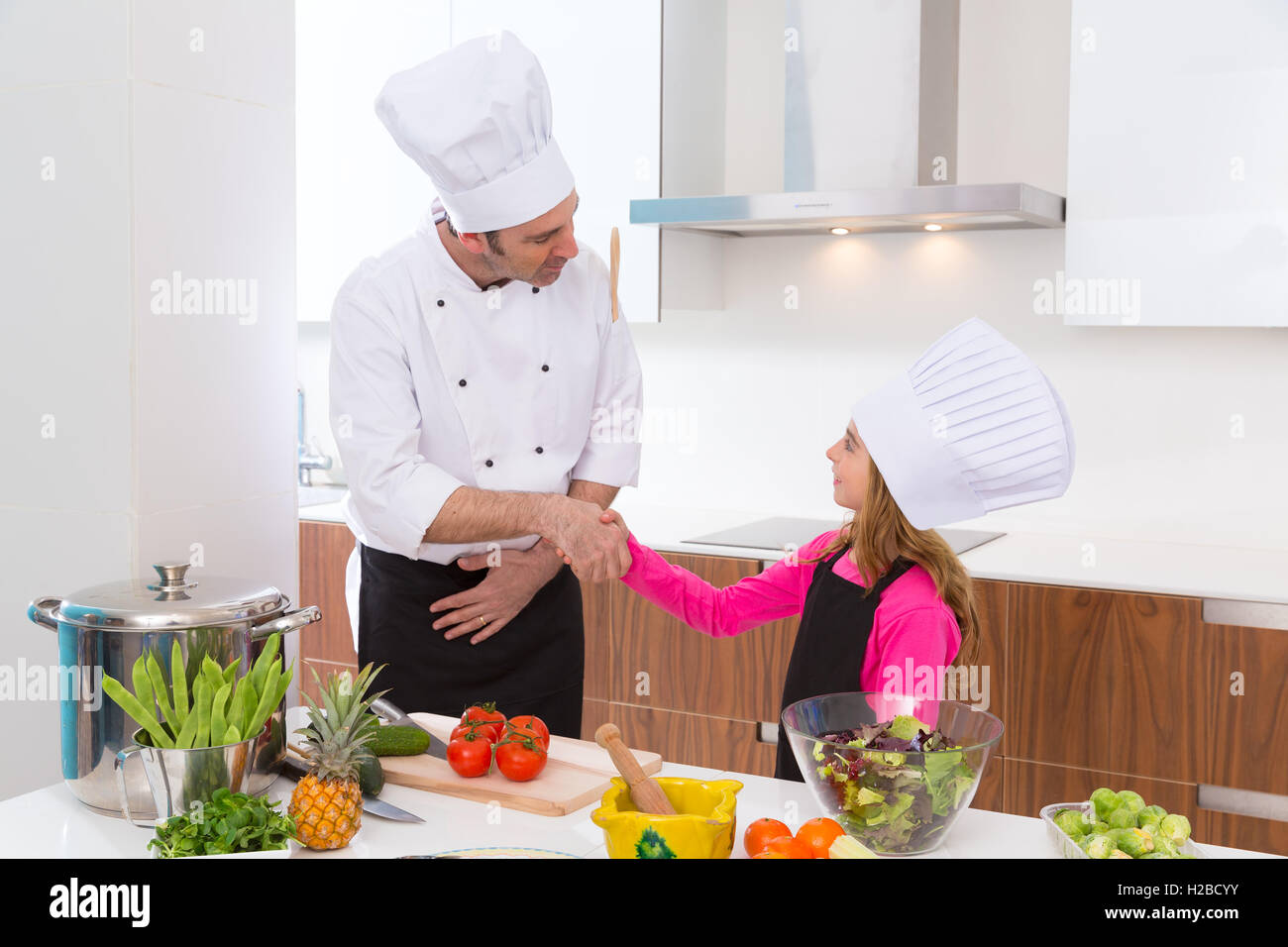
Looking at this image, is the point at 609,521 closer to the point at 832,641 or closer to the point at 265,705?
the point at 832,641

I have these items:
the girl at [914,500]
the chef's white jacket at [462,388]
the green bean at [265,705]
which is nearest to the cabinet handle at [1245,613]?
the girl at [914,500]

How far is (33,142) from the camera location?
1686 mm

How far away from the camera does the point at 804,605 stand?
69.2 inches

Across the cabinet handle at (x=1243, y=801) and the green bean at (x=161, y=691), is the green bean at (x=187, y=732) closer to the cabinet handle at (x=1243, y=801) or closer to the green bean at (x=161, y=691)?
the green bean at (x=161, y=691)

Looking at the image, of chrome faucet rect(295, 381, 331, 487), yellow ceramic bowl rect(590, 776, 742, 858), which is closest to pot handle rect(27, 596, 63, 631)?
yellow ceramic bowl rect(590, 776, 742, 858)

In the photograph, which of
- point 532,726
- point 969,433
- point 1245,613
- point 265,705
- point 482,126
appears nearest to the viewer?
point 265,705

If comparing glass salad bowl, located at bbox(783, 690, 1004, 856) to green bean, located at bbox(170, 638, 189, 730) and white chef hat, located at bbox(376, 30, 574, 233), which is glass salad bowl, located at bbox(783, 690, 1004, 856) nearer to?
green bean, located at bbox(170, 638, 189, 730)

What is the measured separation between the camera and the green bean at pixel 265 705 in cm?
121

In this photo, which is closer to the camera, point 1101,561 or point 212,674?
point 212,674

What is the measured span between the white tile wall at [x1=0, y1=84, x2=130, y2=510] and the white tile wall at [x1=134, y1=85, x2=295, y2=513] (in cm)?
3

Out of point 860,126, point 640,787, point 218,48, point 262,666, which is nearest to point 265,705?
point 262,666

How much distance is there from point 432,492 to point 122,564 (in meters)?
0.44

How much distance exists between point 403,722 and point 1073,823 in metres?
0.72
